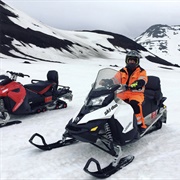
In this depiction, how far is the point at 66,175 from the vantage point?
4324mm

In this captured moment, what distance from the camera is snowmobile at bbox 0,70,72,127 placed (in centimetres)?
743

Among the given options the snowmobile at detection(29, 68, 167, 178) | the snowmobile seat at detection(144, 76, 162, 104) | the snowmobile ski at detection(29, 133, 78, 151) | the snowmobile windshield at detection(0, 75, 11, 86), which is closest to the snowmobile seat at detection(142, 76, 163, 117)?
the snowmobile seat at detection(144, 76, 162, 104)

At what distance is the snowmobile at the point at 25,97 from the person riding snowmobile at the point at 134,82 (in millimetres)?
3243

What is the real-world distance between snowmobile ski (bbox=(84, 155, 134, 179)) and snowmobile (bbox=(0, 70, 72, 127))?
3677 millimetres

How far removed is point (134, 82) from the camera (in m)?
5.55

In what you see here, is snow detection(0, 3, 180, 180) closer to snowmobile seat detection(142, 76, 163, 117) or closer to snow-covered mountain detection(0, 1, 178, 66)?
snowmobile seat detection(142, 76, 163, 117)

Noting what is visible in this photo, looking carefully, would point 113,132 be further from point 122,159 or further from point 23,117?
point 23,117

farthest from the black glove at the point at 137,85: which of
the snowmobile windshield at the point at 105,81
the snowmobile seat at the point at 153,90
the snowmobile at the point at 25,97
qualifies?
the snowmobile at the point at 25,97

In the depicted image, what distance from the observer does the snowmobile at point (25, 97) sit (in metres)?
7.43

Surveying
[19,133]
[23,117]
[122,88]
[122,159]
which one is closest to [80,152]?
[122,159]

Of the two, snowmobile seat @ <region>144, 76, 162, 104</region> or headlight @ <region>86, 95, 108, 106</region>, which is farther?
snowmobile seat @ <region>144, 76, 162, 104</region>

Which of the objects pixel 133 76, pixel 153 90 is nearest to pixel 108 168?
pixel 133 76

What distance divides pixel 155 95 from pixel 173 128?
111cm

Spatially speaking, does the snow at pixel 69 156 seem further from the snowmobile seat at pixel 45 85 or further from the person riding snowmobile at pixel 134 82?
the snowmobile seat at pixel 45 85
